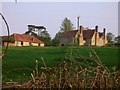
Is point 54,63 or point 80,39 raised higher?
point 80,39

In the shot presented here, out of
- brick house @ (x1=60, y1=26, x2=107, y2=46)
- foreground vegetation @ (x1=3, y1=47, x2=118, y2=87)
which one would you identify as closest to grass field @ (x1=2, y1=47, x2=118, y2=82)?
foreground vegetation @ (x1=3, y1=47, x2=118, y2=87)

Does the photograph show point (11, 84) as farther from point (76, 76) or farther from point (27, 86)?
point (76, 76)

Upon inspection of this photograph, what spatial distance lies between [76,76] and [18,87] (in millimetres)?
245

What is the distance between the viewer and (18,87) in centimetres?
99

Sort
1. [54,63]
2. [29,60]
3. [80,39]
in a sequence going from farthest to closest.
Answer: [29,60], [54,63], [80,39]

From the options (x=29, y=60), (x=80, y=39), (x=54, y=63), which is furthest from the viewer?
(x=29, y=60)

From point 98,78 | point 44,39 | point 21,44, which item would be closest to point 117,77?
point 98,78

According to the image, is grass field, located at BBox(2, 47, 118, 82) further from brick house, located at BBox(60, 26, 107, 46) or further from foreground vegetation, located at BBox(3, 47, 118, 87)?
brick house, located at BBox(60, 26, 107, 46)

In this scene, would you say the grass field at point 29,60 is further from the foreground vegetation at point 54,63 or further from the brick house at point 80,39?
the brick house at point 80,39

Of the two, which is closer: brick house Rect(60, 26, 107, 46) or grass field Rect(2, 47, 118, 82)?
grass field Rect(2, 47, 118, 82)

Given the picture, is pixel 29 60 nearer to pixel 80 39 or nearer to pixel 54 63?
pixel 54 63

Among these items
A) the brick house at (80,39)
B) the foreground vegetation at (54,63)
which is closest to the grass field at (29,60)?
the foreground vegetation at (54,63)

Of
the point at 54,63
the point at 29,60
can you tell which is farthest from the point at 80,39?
the point at 29,60

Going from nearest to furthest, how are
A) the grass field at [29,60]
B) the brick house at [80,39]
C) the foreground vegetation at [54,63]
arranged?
the foreground vegetation at [54,63] → the grass field at [29,60] → the brick house at [80,39]
